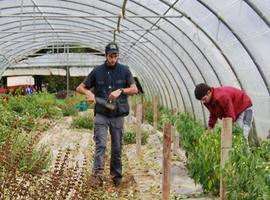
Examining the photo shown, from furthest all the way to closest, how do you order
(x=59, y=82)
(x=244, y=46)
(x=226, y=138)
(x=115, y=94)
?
(x=59, y=82)
(x=244, y=46)
(x=115, y=94)
(x=226, y=138)

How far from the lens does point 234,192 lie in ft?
14.0

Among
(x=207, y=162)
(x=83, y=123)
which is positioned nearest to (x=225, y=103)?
(x=207, y=162)

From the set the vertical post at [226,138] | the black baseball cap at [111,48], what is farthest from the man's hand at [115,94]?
the vertical post at [226,138]

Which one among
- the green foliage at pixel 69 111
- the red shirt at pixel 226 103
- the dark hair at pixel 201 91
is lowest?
the red shirt at pixel 226 103

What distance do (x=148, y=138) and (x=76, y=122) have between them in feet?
12.1

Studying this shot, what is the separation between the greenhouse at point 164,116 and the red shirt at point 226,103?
0.6 inches

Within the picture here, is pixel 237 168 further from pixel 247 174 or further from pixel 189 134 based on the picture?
pixel 189 134

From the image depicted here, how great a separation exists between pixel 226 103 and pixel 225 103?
0.5 inches

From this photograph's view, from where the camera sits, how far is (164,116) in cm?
1041

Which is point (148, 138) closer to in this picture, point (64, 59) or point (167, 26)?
point (167, 26)

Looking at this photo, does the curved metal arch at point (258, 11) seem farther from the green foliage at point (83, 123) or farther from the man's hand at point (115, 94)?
the green foliage at point (83, 123)

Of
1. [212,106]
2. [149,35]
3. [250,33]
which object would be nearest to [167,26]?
[149,35]

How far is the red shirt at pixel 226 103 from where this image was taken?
19.4 feet

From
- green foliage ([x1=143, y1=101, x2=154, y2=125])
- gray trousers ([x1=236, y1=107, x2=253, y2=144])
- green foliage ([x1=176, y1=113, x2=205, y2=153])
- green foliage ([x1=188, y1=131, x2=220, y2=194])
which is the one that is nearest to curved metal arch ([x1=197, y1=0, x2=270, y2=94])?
gray trousers ([x1=236, y1=107, x2=253, y2=144])
